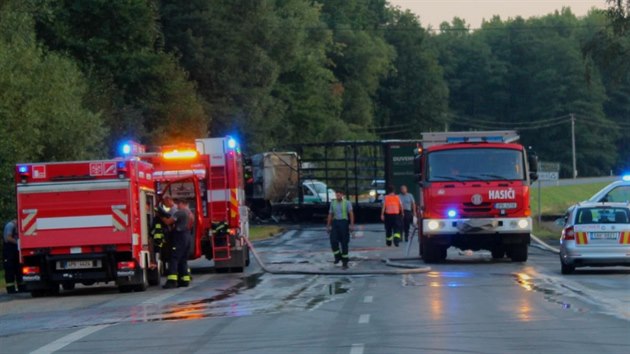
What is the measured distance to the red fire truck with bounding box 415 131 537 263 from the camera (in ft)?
92.9

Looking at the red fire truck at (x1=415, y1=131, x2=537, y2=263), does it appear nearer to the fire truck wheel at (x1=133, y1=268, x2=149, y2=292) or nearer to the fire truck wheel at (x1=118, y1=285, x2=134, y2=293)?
the fire truck wheel at (x1=133, y1=268, x2=149, y2=292)

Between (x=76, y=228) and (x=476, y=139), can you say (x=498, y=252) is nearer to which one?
(x=476, y=139)

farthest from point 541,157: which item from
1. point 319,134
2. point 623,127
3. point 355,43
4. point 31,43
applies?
point 31,43

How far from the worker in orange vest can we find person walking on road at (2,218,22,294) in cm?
1357

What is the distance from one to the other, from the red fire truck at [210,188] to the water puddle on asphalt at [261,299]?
224 cm

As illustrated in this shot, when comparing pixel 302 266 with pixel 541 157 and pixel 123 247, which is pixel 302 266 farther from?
pixel 541 157

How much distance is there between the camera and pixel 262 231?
4922cm

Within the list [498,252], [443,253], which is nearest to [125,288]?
[443,253]

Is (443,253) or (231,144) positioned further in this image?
(443,253)

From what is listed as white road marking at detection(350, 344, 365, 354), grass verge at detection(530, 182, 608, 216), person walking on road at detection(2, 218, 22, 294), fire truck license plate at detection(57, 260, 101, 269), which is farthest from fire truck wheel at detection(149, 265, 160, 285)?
grass verge at detection(530, 182, 608, 216)

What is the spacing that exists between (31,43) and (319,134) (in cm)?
5930

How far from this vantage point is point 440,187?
28469mm

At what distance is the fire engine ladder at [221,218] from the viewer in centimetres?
2716

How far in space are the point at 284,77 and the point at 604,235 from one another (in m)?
70.0
